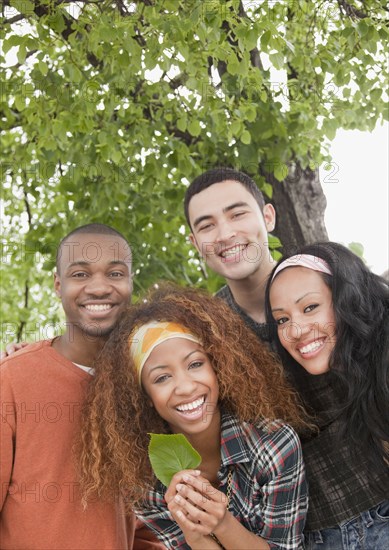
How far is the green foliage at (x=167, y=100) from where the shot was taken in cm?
346

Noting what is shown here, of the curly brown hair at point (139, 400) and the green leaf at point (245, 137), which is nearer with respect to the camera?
the curly brown hair at point (139, 400)

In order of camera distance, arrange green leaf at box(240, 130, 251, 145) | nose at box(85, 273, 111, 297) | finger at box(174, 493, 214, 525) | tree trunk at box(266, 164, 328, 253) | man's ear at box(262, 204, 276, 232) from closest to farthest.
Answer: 1. finger at box(174, 493, 214, 525)
2. nose at box(85, 273, 111, 297)
3. man's ear at box(262, 204, 276, 232)
4. green leaf at box(240, 130, 251, 145)
5. tree trunk at box(266, 164, 328, 253)

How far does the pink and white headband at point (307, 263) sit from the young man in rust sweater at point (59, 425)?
0.72 meters

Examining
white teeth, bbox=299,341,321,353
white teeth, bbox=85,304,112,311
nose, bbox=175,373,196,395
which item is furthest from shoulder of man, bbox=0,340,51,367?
white teeth, bbox=299,341,321,353

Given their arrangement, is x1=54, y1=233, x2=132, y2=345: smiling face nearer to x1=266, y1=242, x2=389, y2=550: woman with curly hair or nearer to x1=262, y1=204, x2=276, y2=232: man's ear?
x1=266, y1=242, x2=389, y2=550: woman with curly hair

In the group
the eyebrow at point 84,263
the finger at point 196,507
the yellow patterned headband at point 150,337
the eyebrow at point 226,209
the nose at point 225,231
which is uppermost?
the eyebrow at point 226,209

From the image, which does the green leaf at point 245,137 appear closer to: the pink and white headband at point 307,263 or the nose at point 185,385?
the pink and white headband at point 307,263

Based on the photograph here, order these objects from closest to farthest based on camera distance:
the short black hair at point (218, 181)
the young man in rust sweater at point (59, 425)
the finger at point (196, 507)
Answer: the finger at point (196, 507) → the young man in rust sweater at point (59, 425) → the short black hair at point (218, 181)

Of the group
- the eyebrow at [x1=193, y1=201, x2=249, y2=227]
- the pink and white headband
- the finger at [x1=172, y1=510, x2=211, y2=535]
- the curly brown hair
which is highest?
the eyebrow at [x1=193, y1=201, x2=249, y2=227]

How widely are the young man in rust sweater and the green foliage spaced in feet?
3.79

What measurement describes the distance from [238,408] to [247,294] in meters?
0.78

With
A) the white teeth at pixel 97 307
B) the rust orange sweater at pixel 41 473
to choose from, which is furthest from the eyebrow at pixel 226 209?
the rust orange sweater at pixel 41 473

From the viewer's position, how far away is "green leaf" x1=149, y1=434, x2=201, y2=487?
8.23 feet

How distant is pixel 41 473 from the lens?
2.75 m
